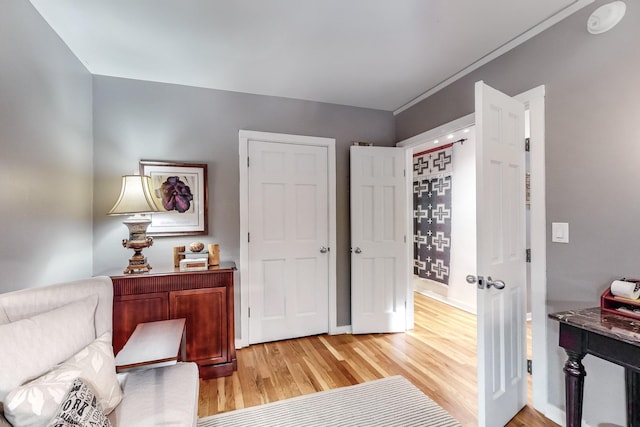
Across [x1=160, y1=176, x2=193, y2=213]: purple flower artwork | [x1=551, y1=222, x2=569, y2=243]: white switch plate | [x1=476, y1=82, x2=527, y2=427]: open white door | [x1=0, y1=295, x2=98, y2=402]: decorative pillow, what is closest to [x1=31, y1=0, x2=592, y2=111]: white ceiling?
[x1=476, y1=82, x2=527, y2=427]: open white door

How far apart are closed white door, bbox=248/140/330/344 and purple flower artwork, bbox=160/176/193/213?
56cm

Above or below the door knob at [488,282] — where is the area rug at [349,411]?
below

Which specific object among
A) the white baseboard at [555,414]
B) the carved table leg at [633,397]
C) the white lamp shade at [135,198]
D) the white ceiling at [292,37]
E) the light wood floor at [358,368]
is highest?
the white ceiling at [292,37]

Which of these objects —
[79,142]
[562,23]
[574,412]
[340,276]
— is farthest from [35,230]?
[562,23]

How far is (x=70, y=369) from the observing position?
41.9 inches

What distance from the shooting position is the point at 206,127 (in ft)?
8.89

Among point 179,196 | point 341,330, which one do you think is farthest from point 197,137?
point 341,330

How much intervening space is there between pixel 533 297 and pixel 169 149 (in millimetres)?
3058

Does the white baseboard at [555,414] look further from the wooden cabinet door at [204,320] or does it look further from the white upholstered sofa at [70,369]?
the wooden cabinet door at [204,320]

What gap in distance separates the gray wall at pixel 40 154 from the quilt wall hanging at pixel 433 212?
4119mm

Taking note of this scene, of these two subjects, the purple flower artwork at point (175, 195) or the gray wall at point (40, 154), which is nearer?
the gray wall at point (40, 154)

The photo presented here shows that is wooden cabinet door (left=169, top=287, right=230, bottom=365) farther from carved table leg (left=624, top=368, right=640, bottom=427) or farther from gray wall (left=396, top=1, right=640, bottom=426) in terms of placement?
carved table leg (left=624, top=368, right=640, bottom=427)

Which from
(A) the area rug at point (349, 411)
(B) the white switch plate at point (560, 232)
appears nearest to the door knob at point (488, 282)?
(B) the white switch plate at point (560, 232)

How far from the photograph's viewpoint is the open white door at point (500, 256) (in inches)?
62.1
